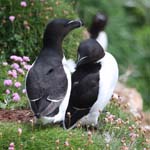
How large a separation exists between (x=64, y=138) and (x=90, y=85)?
84 centimetres

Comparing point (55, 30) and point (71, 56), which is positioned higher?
point (55, 30)

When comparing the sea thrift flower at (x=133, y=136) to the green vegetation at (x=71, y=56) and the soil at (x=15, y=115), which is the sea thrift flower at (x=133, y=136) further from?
the soil at (x=15, y=115)

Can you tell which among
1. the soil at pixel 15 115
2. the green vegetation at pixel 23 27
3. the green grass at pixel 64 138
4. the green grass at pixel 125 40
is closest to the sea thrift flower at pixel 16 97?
the soil at pixel 15 115

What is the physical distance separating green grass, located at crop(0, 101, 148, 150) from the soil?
443 millimetres

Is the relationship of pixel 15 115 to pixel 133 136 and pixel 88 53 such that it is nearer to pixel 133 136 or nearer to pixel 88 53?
pixel 88 53

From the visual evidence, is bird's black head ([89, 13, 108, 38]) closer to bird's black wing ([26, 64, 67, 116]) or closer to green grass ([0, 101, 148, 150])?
green grass ([0, 101, 148, 150])

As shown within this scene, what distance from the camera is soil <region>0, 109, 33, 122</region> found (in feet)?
30.5

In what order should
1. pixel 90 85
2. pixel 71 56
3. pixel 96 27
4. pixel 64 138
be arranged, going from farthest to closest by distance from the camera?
pixel 96 27 → pixel 71 56 → pixel 90 85 → pixel 64 138

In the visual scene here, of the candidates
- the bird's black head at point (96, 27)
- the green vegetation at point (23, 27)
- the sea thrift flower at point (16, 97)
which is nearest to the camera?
the sea thrift flower at point (16, 97)

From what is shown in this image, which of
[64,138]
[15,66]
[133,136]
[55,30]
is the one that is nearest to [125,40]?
[15,66]

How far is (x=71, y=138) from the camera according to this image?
8.57 m

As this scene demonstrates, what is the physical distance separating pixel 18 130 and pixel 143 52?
9.44 metres

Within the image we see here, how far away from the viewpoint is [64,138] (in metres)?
8.56

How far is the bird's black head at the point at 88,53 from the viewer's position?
917cm
